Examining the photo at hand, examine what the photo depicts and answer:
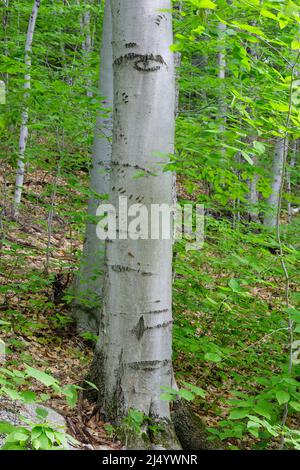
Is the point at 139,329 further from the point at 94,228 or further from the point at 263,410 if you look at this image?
the point at 94,228

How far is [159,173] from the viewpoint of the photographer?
3014 millimetres

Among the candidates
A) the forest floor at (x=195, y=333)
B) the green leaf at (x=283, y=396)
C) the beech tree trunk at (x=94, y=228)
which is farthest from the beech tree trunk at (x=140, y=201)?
the beech tree trunk at (x=94, y=228)

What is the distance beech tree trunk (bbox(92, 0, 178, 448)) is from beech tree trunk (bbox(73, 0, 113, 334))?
1.81m

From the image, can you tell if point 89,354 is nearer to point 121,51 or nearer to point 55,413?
point 55,413

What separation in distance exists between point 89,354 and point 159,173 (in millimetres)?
2406

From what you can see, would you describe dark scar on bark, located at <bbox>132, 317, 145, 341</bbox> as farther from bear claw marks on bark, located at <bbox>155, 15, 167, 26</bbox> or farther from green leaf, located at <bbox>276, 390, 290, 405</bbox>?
bear claw marks on bark, located at <bbox>155, 15, 167, 26</bbox>

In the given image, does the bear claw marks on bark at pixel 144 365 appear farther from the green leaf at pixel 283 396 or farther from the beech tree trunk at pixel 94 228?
the beech tree trunk at pixel 94 228

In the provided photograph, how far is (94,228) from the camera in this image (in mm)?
5113

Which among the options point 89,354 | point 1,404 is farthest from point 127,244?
point 89,354

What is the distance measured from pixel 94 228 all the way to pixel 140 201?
2194 mm

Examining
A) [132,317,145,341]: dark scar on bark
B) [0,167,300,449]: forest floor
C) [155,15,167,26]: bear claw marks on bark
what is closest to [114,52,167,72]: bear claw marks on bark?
[155,15,167,26]: bear claw marks on bark

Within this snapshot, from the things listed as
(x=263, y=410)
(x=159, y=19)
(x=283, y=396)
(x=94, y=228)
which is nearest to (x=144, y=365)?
(x=263, y=410)

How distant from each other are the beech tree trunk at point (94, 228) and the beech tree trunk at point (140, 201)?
181 cm

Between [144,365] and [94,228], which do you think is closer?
[144,365]
